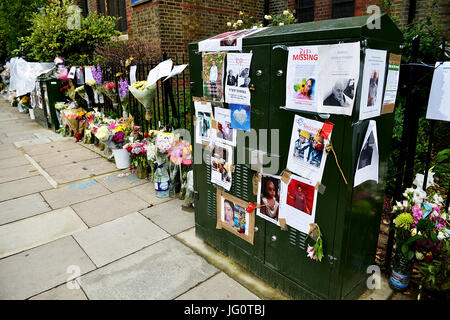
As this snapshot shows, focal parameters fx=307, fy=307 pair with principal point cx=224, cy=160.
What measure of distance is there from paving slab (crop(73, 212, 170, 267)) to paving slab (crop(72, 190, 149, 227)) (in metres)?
0.17

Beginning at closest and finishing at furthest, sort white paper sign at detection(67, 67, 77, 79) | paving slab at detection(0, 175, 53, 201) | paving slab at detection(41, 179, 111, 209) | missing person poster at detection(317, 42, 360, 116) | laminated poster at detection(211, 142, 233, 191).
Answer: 1. missing person poster at detection(317, 42, 360, 116)
2. laminated poster at detection(211, 142, 233, 191)
3. paving slab at detection(41, 179, 111, 209)
4. paving slab at detection(0, 175, 53, 201)
5. white paper sign at detection(67, 67, 77, 79)

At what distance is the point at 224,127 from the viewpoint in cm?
276

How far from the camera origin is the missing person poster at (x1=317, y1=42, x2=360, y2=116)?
1.82 m

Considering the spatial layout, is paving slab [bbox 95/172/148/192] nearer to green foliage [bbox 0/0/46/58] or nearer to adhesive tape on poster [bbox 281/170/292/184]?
adhesive tape on poster [bbox 281/170/292/184]

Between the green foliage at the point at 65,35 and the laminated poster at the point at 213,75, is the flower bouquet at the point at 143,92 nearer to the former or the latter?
the laminated poster at the point at 213,75

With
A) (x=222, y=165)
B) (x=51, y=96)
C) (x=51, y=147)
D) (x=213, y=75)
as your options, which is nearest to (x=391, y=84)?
(x=213, y=75)

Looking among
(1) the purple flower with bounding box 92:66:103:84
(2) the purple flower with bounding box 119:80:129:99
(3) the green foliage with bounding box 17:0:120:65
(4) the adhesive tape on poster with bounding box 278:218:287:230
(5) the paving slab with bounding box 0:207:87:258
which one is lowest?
(5) the paving slab with bounding box 0:207:87:258

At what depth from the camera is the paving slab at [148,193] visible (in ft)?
14.7

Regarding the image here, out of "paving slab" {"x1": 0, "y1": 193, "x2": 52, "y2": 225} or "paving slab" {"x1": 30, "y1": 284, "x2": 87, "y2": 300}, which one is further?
"paving slab" {"x1": 0, "y1": 193, "x2": 52, "y2": 225}

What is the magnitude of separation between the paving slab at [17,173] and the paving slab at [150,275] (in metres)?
3.68

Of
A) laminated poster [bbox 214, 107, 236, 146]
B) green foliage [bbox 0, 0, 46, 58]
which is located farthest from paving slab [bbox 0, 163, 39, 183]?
green foliage [bbox 0, 0, 46, 58]

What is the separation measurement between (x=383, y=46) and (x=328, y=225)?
1.25m

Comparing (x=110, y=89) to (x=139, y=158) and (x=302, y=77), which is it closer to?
(x=139, y=158)

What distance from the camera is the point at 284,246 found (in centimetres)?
245
